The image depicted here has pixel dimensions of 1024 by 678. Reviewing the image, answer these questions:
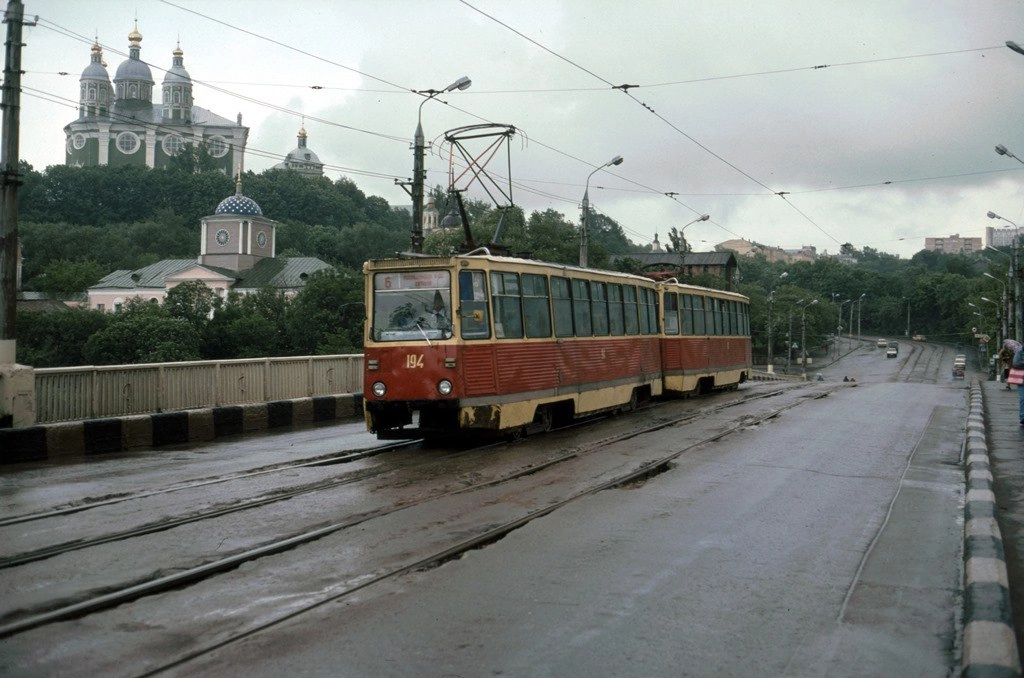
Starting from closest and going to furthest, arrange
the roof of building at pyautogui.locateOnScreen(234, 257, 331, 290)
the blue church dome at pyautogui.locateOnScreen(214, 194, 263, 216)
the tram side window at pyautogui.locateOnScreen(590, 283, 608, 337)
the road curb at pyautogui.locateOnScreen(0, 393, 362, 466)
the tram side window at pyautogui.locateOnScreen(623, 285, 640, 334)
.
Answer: the road curb at pyautogui.locateOnScreen(0, 393, 362, 466), the tram side window at pyautogui.locateOnScreen(590, 283, 608, 337), the tram side window at pyautogui.locateOnScreen(623, 285, 640, 334), the roof of building at pyautogui.locateOnScreen(234, 257, 331, 290), the blue church dome at pyautogui.locateOnScreen(214, 194, 263, 216)

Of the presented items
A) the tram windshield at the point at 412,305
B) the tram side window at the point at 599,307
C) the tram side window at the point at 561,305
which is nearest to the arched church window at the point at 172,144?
the tram side window at the point at 599,307

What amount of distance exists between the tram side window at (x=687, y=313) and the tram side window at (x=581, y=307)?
6.75m

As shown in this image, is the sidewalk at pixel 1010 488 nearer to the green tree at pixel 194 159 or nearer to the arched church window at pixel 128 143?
the green tree at pixel 194 159

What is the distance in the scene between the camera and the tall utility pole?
13453 mm

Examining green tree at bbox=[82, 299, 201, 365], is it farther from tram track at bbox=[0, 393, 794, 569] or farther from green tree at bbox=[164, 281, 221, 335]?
tram track at bbox=[0, 393, 794, 569]

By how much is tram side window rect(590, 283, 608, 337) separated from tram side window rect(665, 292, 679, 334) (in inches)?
180

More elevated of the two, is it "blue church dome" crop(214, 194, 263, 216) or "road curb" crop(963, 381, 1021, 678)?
"blue church dome" crop(214, 194, 263, 216)

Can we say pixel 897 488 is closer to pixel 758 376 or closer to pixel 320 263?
pixel 758 376

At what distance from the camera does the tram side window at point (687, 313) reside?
24.3m

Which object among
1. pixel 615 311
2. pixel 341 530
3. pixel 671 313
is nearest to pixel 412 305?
pixel 341 530

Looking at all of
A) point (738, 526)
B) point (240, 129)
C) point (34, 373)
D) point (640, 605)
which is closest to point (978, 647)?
point (640, 605)

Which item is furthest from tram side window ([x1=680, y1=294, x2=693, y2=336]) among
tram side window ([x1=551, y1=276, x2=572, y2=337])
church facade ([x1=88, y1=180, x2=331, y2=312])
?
church facade ([x1=88, y1=180, x2=331, y2=312])

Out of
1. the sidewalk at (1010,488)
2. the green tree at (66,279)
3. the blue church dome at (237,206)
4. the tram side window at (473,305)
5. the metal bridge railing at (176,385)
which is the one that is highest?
the blue church dome at (237,206)

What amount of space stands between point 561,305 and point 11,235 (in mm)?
8430
